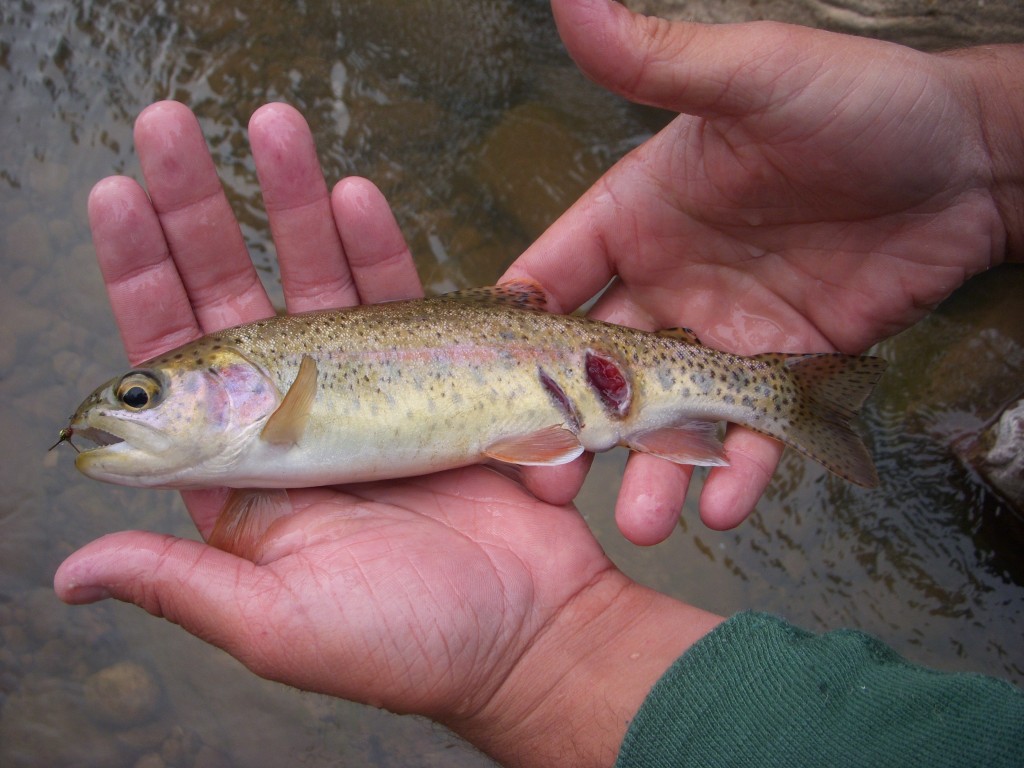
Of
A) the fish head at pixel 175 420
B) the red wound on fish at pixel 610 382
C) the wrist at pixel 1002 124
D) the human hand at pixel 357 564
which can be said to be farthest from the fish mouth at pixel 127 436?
the wrist at pixel 1002 124

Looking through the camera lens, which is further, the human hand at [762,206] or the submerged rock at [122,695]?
the submerged rock at [122,695]

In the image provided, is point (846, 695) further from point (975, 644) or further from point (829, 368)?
point (975, 644)

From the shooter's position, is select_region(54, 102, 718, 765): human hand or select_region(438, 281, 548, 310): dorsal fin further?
select_region(438, 281, 548, 310): dorsal fin

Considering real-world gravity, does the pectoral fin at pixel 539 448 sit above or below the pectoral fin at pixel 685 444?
above

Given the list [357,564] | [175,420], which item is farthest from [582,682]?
[175,420]

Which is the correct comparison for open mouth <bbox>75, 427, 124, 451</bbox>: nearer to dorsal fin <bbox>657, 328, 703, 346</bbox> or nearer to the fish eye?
the fish eye

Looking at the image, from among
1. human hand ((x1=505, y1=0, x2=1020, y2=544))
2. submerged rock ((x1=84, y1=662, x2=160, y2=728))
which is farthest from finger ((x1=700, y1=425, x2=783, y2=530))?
→ submerged rock ((x1=84, y1=662, x2=160, y2=728))

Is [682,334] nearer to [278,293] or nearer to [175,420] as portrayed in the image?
[175,420]

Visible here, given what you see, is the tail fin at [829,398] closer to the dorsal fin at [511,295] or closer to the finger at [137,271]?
the dorsal fin at [511,295]
